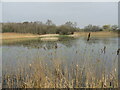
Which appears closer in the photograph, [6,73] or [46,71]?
[46,71]

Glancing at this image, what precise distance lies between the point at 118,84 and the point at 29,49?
255cm

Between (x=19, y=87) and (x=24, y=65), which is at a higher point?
(x=24, y=65)

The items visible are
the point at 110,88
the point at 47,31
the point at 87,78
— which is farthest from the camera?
the point at 47,31

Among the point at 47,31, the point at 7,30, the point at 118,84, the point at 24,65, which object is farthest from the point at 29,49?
the point at 47,31

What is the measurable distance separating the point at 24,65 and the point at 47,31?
772 inches

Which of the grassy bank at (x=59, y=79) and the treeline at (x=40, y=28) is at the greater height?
the treeline at (x=40, y=28)

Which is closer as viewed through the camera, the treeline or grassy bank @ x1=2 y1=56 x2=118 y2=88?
grassy bank @ x1=2 y1=56 x2=118 y2=88

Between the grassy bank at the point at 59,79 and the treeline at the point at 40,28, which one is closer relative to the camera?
the grassy bank at the point at 59,79

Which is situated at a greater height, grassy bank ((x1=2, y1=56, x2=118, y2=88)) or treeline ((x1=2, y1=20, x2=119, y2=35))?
treeline ((x1=2, y1=20, x2=119, y2=35))

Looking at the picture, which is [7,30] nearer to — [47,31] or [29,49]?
[47,31]

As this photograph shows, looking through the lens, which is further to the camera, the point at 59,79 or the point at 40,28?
the point at 40,28

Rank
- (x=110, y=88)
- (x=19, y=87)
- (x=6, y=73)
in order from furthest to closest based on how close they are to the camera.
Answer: (x=6, y=73) < (x=19, y=87) < (x=110, y=88)

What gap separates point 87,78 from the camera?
286 cm

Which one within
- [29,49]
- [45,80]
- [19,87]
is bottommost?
[19,87]
